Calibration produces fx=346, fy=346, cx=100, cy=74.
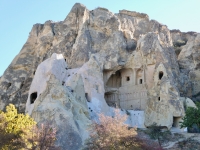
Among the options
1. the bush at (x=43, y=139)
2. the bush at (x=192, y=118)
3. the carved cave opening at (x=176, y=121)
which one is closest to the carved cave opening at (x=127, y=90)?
the carved cave opening at (x=176, y=121)

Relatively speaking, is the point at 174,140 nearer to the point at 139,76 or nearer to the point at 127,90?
the point at 127,90

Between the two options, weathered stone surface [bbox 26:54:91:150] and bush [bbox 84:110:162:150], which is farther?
weathered stone surface [bbox 26:54:91:150]

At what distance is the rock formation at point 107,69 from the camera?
31.8 m

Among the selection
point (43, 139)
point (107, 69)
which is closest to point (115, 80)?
point (107, 69)

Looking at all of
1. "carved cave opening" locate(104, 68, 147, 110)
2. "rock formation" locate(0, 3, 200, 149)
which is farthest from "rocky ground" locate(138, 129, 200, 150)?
"carved cave opening" locate(104, 68, 147, 110)

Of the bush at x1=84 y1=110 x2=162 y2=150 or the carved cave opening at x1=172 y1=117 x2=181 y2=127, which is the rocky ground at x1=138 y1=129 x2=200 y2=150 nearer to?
the carved cave opening at x1=172 y1=117 x2=181 y2=127

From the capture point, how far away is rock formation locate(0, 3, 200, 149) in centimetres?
3175

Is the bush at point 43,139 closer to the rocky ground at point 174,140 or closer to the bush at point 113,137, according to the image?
the bush at point 113,137

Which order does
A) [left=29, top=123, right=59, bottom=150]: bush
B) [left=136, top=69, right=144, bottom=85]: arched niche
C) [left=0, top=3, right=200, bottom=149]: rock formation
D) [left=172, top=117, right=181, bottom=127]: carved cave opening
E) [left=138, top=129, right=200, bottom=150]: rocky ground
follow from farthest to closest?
[left=136, top=69, right=144, bottom=85]: arched niche
[left=0, top=3, right=200, bottom=149]: rock formation
[left=172, top=117, right=181, bottom=127]: carved cave opening
[left=138, top=129, right=200, bottom=150]: rocky ground
[left=29, top=123, right=59, bottom=150]: bush

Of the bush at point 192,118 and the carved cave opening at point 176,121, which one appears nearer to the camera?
the bush at point 192,118

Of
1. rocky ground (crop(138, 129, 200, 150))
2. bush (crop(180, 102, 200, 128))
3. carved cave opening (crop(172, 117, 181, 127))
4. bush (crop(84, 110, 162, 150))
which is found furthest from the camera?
carved cave opening (crop(172, 117, 181, 127))

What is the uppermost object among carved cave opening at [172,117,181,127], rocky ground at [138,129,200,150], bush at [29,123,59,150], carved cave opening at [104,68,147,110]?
carved cave opening at [104,68,147,110]

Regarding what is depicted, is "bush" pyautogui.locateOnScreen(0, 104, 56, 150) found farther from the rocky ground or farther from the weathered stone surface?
the rocky ground

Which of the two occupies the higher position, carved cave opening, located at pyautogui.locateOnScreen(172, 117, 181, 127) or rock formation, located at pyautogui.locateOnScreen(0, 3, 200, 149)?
rock formation, located at pyautogui.locateOnScreen(0, 3, 200, 149)
